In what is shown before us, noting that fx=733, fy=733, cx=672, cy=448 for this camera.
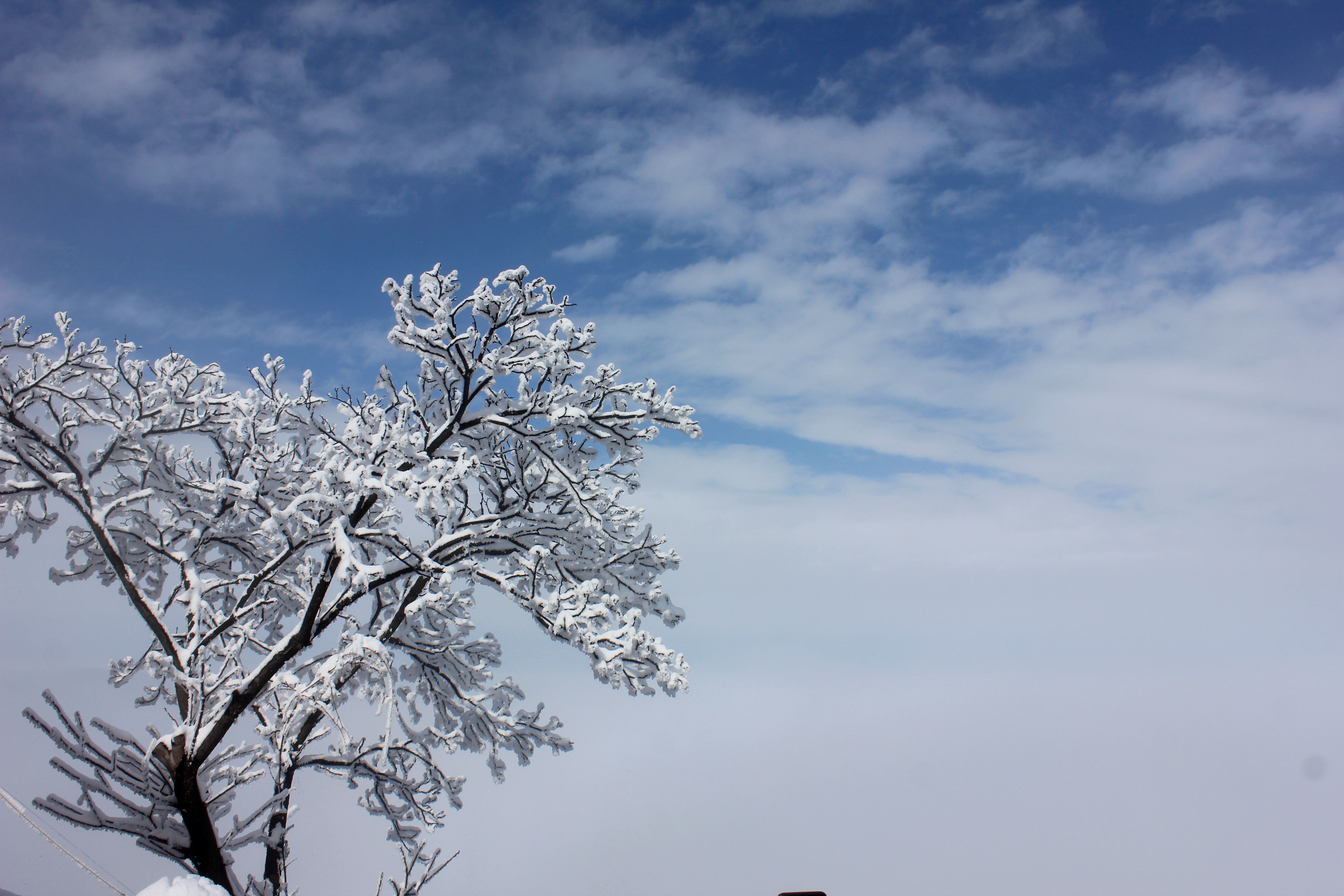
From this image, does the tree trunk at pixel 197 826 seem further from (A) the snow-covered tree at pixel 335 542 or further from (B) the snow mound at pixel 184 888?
(B) the snow mound at pixel 184 888

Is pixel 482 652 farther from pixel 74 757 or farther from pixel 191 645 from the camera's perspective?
pixel 74 757

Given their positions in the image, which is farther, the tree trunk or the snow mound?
the tree trunk

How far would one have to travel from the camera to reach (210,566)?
28.6ft

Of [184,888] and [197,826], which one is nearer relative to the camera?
[184,888]

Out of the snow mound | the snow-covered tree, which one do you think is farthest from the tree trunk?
the snow mound

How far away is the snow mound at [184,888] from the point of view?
3.68 m

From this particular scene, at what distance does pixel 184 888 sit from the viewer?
3.74 meters

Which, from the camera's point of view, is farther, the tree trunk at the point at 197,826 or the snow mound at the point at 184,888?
the tree trunk at the point at 197,826

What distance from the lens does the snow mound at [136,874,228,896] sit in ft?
12.1

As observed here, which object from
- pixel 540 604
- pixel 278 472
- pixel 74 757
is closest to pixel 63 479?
pixel 278 472

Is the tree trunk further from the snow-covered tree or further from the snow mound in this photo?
the snow mound

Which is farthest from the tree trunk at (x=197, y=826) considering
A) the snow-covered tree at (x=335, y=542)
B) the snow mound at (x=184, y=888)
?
the snow mound at (x=184, y=888)

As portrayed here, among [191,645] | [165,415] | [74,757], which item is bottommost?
[74,757]

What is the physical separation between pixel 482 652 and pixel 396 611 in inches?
79.6
